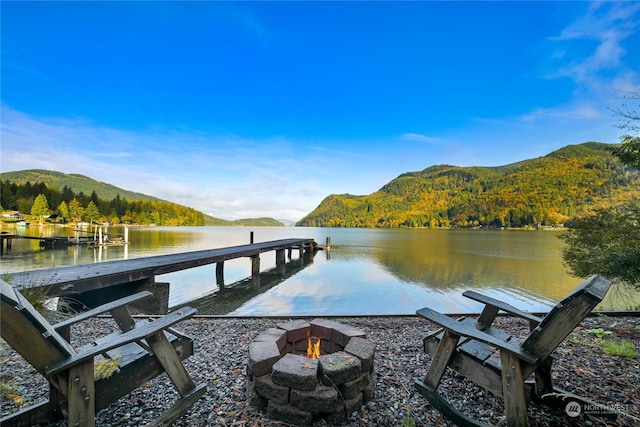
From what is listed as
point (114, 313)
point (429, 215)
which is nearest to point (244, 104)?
point (114, 313)

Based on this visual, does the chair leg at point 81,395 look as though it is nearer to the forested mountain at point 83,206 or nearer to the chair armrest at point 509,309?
the chair armrest at point 509,309

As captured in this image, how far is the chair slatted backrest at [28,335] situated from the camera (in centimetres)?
138

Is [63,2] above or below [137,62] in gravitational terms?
below

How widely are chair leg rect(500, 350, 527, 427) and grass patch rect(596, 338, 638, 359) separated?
2.59 metres

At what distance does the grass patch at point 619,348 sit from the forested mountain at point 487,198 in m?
52.3

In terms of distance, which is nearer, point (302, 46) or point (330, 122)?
point (302, 46)

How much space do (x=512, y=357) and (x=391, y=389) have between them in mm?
1191

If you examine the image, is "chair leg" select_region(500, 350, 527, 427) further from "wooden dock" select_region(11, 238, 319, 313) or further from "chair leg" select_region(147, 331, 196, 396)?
"wooden dock" select_region(11, 238, 319, 313)

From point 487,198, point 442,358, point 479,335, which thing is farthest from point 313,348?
point 487,198

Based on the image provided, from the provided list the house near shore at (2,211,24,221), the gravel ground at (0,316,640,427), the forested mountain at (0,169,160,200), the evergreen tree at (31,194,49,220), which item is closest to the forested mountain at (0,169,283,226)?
the evergreen tree at (31,194,49,220)

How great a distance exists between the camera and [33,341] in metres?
1.50

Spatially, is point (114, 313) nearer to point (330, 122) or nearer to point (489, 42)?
point (489, 42)

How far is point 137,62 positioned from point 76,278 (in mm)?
16057

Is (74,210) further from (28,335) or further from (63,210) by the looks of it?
(28,335)
